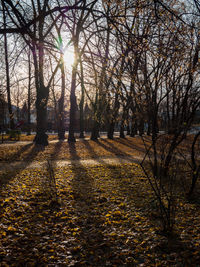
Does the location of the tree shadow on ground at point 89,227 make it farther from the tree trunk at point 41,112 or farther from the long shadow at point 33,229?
the tree trunk at point 41,112

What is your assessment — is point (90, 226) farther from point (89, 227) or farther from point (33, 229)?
point (33, 229)

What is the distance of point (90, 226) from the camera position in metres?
3.33

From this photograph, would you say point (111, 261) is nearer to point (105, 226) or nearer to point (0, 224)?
point (105, 226)

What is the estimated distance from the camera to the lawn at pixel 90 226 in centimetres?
256

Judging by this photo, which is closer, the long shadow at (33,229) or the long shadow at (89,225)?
the long shadow at (33,229)

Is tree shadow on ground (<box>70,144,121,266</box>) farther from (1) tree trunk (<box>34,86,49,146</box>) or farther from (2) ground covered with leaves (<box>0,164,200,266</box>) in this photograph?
(1) tree trunk (<box>34,86,49,146</box>)

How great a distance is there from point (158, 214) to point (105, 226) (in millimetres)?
1040

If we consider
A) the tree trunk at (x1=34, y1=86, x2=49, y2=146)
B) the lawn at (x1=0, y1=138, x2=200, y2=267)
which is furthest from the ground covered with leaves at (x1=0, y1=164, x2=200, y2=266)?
the tree trunk at (x1=34, y1=86, x2=49, y2=146)

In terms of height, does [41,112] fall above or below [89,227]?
above

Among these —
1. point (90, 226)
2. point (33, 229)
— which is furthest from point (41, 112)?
point (90, 226)

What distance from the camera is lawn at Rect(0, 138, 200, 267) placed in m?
2.56

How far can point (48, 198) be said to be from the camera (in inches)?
170

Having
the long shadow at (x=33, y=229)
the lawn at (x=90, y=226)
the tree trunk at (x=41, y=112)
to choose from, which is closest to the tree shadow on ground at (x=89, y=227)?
the lawn at (x=90, y=226)

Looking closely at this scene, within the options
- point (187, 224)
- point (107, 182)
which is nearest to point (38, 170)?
point (107, 182)
